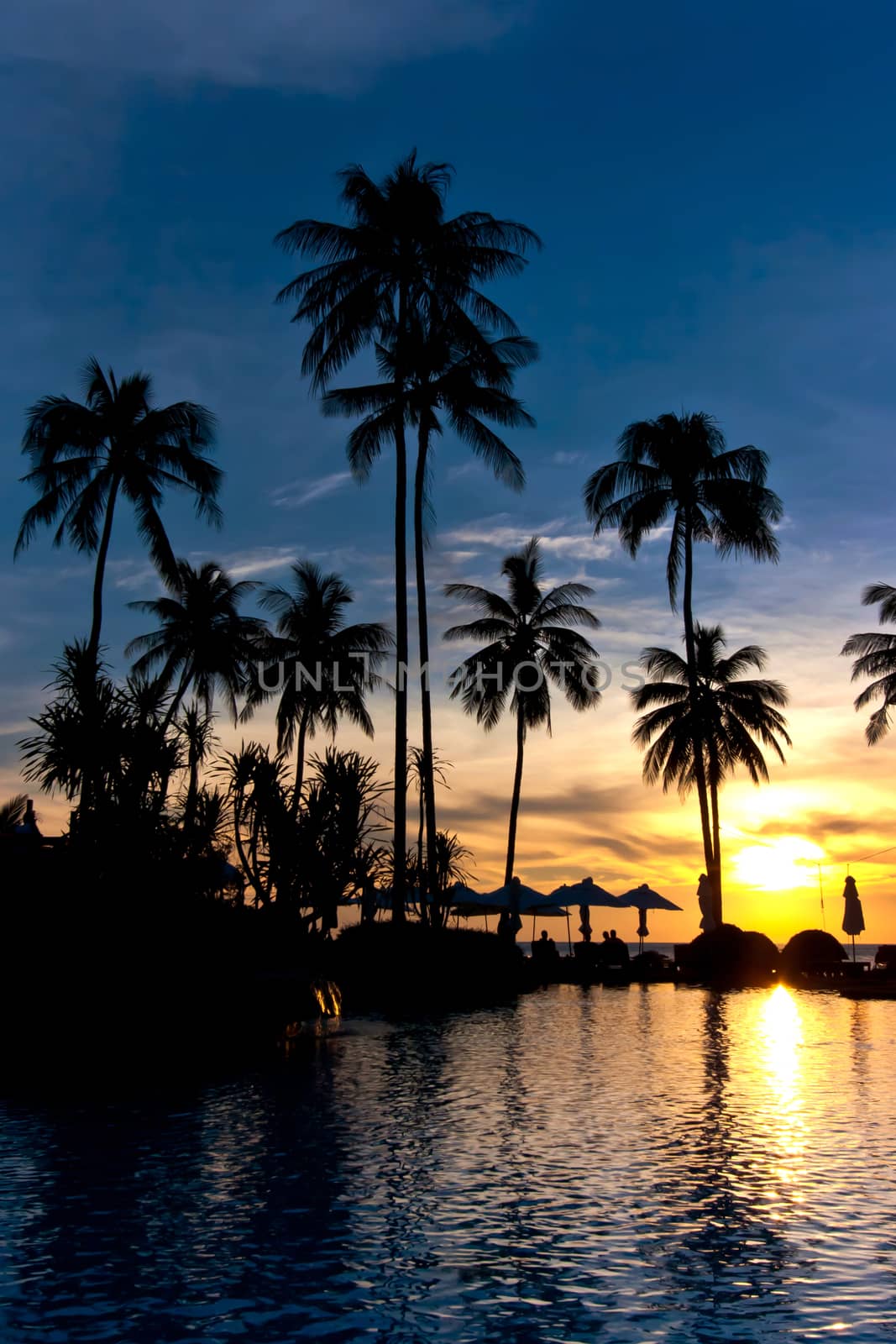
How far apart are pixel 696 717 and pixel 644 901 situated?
6.48 metres

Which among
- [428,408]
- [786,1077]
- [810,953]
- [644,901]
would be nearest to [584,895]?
[644,901]

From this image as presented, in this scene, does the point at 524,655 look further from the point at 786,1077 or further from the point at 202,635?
the point at 786,1077

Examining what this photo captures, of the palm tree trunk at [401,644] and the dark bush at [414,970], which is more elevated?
the palm tree trunk at [401,644]

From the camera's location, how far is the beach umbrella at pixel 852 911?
3212 cm

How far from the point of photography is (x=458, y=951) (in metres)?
28.7

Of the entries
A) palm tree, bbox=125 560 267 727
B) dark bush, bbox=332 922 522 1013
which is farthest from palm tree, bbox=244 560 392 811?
dark bush, bbox=332 922 522 1013

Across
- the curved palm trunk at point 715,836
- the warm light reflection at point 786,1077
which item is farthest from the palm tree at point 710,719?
the warm light reflection at point 786,1077

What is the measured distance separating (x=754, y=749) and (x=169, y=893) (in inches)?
989

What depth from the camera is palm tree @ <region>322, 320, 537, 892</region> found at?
31859mm

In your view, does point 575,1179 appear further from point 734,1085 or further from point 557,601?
point 557,601

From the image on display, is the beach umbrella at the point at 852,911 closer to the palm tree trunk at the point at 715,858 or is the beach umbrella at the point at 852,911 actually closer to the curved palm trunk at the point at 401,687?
the palm tree trunk at the point at 715,858

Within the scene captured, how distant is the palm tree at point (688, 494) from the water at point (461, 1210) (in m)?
26.4

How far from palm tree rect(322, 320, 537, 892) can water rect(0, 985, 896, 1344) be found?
18.4 meters

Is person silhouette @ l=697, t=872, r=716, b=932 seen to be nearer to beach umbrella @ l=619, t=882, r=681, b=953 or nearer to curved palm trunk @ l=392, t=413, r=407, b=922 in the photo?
beach umbrella @ l=619, t=882, r=681, b=953
